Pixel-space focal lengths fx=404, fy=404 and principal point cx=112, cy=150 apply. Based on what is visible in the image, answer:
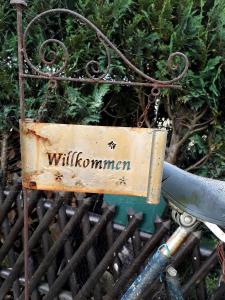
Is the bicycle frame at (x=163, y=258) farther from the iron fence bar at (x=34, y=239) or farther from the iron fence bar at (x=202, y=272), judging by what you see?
the iron fence bar at (x=34, y=239)

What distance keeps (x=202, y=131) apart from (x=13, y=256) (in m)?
1.61

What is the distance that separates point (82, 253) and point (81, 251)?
0.06 feet

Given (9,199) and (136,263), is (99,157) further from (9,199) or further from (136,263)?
(9,199)

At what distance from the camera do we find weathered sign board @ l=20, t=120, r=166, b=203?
1599 millimetres

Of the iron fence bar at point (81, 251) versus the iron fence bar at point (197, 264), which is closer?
the iron fence bar at point (197, 264)

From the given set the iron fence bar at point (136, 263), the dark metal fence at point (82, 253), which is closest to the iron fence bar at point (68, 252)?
the dark metal fence at point (82, 253)

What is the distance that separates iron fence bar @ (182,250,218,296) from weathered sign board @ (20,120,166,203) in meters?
0.79

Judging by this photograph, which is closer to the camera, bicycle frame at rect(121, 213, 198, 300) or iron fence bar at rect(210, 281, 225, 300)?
bicycle frame at rect(121, 213, 198, 300)

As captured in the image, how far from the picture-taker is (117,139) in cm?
160

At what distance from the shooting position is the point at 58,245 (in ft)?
8.50

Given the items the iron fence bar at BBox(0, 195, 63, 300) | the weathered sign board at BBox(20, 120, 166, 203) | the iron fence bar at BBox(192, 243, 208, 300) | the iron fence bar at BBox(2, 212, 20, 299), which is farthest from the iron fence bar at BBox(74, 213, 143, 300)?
the weathered sign board at BBox(20, 120, 166, 203)

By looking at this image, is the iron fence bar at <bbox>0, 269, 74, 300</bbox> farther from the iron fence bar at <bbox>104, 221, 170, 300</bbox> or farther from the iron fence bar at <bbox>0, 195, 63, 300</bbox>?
the iron fence bar at <bbox>104, 221, 170, 300</bbox>

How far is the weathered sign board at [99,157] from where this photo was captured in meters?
1.60

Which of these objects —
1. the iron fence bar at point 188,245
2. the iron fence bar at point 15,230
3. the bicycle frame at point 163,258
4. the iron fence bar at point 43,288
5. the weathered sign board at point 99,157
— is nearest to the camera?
the weathered sign board at point 99,157
